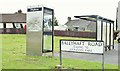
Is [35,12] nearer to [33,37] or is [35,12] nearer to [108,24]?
[33,37]

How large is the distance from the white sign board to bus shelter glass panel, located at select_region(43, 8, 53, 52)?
4.50 m

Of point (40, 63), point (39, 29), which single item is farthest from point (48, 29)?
point (40, 63)

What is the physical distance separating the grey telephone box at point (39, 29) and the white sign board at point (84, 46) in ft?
14.1

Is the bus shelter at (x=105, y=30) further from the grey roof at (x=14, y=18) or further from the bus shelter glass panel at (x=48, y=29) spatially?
the grey roof at (x=14, y=18)

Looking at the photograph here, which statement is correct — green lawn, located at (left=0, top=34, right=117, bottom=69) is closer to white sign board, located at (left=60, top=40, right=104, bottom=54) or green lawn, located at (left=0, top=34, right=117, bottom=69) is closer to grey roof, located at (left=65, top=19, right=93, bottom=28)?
white sign board, located at (left=60, top=40, right=104, bottom=54)

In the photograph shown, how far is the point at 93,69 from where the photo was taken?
35.2 ft

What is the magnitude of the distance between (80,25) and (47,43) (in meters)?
58.9

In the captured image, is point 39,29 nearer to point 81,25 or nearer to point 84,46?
point 84,46

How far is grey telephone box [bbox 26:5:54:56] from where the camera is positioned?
15227 millimetres

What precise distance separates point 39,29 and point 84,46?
541 centimetres

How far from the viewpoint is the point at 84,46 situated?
33.9ft

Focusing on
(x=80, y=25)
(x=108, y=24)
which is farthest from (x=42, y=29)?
(x=80, y=25)

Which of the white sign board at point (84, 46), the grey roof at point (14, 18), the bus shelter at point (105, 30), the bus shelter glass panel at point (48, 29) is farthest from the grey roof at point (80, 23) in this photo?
the white sign board at point (84, 46)

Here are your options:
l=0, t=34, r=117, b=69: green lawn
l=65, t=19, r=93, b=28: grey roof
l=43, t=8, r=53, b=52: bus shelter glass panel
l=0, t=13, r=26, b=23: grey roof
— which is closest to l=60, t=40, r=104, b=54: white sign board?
l=0, t=34, r=117, b=69: green lawn
